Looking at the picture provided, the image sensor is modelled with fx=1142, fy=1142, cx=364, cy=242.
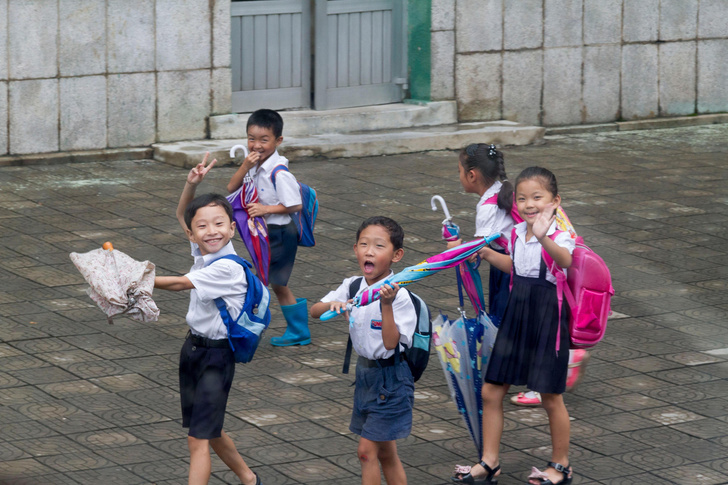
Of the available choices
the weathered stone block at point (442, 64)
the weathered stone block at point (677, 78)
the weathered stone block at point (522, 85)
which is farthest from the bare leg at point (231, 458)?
the weathered stone block at point (677, 78)

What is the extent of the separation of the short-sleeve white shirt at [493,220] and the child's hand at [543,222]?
65 cm

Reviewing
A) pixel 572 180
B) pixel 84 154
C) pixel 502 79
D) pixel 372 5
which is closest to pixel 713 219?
pixel 572 180

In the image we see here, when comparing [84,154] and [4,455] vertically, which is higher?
[84,154]

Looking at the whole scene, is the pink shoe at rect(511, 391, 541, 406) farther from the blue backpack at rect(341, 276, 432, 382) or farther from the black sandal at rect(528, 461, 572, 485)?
A: the blue backpack at rect(341, 276, 432, 382)

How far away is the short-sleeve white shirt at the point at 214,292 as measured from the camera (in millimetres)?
4598


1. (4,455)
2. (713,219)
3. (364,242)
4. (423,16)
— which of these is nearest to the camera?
(364,242)

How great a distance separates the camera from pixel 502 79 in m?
13.9

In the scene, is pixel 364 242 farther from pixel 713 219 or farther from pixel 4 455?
pixel 713 219

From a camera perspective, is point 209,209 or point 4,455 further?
point 4,455

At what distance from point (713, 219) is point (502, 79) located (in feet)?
14.4

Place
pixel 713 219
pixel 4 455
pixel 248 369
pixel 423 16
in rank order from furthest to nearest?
pixel 423 16
pixel 713 219
pixel 248 369
pixel 4 455

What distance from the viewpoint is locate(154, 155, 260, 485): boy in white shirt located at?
15.2 feet

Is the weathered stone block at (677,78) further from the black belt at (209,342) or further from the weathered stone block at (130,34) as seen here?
the black belt at (209,342)

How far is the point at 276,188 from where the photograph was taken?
6723 mm
